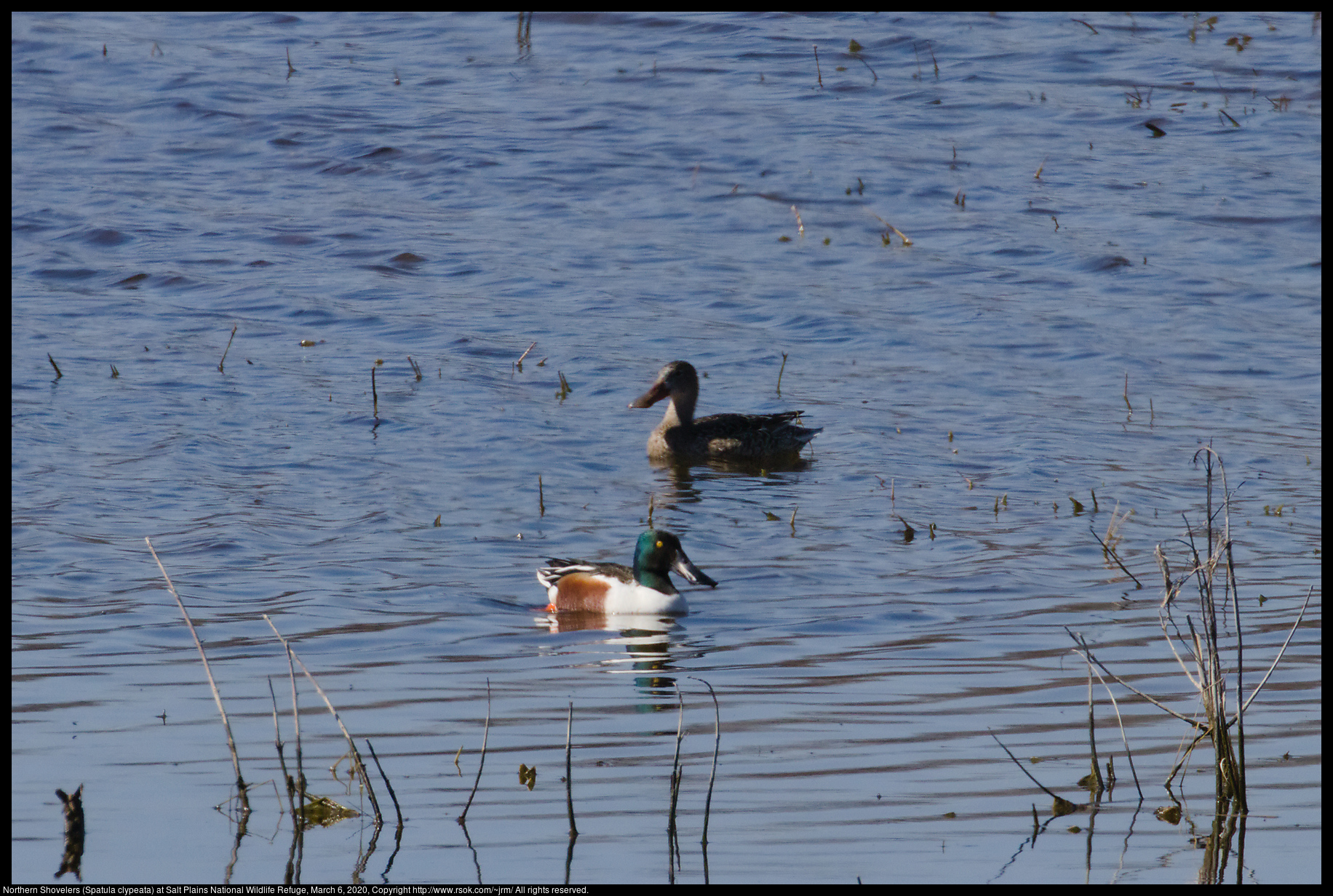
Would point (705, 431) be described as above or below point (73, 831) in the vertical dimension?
below

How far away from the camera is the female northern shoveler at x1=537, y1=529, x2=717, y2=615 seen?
8.35 m

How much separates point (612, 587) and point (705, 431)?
4257mm

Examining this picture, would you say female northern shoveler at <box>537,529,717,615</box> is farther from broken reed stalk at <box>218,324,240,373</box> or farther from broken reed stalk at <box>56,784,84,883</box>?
broken reed stalk at <box>218,324,240,373</box>

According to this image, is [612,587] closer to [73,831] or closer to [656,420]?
[73,831]

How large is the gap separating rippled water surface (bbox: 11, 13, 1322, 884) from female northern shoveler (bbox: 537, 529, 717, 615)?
0.47 ft

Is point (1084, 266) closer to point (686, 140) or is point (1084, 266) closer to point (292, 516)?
point (686, 140)

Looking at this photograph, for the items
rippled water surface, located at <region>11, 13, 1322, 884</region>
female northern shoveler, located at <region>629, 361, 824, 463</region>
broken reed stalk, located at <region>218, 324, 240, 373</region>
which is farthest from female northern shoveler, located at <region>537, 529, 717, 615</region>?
broken reed stalk, located at <region>218, 324, 240, 373</region>

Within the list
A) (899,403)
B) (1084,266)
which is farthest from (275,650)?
(1084,266)

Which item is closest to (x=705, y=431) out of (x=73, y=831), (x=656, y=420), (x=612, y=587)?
(x=656, y=420)

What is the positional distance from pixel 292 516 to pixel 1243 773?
6.35 m

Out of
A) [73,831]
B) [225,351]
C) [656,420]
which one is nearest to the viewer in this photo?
[73,831]

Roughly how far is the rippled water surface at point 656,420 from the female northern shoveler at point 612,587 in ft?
0.47

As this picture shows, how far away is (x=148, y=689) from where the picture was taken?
21.2ft

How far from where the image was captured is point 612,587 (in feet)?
27.8
